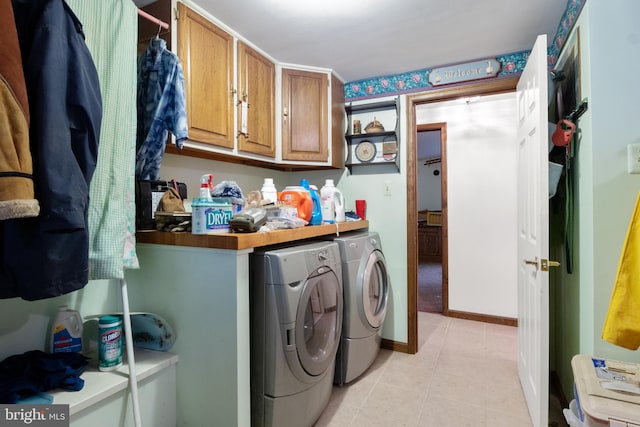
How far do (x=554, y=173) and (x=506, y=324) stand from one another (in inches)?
79.9

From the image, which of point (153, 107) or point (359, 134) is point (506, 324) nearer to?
point (359, 134)

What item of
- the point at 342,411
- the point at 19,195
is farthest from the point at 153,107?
the point at 342,411

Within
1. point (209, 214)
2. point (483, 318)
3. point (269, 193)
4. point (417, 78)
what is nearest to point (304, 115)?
point (269, 193)

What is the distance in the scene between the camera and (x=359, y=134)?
8.30ft

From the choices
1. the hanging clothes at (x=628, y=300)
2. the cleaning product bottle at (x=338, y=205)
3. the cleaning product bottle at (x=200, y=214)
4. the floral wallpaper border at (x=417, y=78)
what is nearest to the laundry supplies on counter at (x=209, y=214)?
the cleaning product bottle at (x=200, y=214)

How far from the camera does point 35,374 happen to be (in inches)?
44.6

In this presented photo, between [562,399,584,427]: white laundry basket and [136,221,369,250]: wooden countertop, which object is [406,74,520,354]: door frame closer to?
[136,221,369,250]: wooden countertop

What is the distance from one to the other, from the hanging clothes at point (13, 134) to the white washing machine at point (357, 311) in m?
1.45

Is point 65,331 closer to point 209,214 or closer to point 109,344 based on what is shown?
point 109,344

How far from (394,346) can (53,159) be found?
8.03 feet

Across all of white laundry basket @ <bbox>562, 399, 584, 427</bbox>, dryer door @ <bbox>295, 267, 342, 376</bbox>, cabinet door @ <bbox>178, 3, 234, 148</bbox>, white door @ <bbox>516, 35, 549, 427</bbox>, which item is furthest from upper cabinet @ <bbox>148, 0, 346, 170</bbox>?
white laundry basket @ <bbox>562, 399, 584, 427</bbox>

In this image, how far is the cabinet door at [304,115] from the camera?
223 centimetres

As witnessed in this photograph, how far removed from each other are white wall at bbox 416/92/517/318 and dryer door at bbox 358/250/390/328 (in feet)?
4.04

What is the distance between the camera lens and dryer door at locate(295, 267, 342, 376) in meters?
1.45
